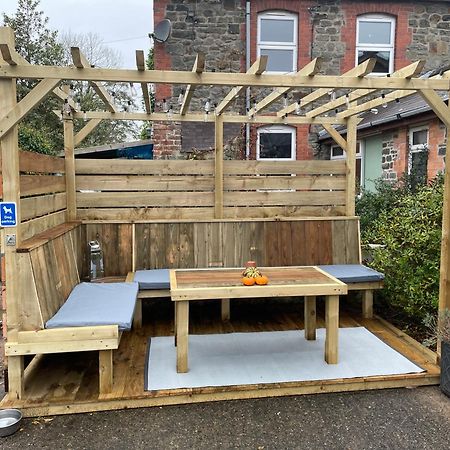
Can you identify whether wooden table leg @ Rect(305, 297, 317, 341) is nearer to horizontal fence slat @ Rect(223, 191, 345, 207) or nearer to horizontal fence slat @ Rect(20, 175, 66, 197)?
horizontal fence slat @ Rect(223, 191, 345, 207)

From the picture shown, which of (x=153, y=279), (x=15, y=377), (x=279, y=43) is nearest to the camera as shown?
(x=15, y=377)

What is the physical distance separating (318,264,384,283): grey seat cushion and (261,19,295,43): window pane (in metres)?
6.84

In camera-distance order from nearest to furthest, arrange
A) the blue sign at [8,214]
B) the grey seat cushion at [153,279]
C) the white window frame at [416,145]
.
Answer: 1. the blue sign at [8,214]
2. the grey seat cushion at [153,279]
3. the white window frame at [416,145]

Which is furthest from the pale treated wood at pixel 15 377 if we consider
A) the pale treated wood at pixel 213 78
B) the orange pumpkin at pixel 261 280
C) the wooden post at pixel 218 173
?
the wooden post at pixel 218 173

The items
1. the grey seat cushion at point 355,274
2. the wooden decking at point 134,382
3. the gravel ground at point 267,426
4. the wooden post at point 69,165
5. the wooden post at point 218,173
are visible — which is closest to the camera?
the gravel ground at point 267,426

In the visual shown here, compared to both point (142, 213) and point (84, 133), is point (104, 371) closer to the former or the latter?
point (142, 213)

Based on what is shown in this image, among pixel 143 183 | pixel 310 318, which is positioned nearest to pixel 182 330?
pixel 310 318

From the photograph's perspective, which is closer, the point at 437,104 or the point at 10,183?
the point at 10,183

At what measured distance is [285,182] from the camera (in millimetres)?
5738

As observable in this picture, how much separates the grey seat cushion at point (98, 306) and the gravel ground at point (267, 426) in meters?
0.64

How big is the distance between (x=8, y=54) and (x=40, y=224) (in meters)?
1.46

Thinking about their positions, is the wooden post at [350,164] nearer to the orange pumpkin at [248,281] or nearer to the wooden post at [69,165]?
the orange pumpkin at [248,281]

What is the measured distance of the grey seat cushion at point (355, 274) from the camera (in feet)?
16.5

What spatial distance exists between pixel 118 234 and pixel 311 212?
240cm
